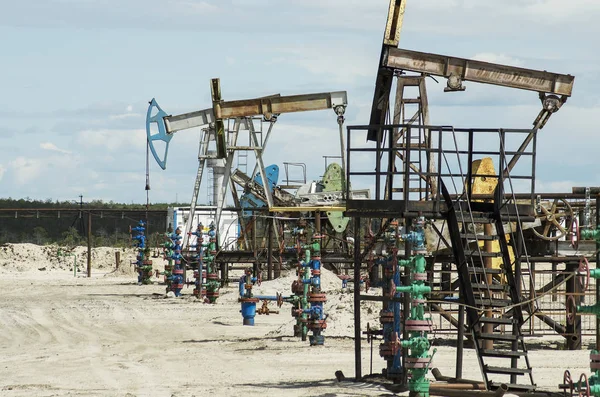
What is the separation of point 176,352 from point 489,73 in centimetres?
792

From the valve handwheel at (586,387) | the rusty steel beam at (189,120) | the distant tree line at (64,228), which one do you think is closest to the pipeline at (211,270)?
the rusty steel beam at (189,120)

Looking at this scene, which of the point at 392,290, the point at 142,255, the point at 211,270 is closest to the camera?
the point at 392,290

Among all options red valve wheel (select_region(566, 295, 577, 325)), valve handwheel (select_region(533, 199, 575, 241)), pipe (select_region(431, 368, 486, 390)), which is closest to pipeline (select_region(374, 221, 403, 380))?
pipe (select_region(431, 368, 486, 390))

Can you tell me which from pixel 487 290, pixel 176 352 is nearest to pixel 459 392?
pixel 487 290

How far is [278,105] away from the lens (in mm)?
34312

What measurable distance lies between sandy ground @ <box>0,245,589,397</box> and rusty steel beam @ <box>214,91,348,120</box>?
17.7 feet

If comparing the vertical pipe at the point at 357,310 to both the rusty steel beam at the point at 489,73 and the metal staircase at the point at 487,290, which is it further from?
the rusty steel beam at the point at 489,73

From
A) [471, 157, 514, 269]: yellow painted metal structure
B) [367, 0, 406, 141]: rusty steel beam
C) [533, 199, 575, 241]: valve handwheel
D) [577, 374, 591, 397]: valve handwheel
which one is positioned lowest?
[577, 374, 591, 397]: valve handwheel

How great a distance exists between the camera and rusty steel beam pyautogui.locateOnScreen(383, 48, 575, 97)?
18125 mm

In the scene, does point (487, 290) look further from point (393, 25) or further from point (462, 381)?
point (393, 25)

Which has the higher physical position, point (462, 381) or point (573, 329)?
point (573, 329)

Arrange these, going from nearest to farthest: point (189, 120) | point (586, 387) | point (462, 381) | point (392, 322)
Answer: point (586, 387)
point (462, 381)
point (392, 322)
point (189, 120)

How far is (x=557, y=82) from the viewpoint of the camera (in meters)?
18.9

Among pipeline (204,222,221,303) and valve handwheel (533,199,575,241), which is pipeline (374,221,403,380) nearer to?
valve handwheel (533,199,575,241)
